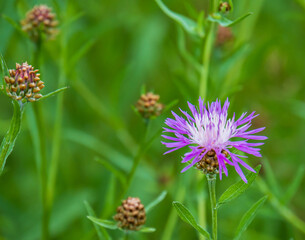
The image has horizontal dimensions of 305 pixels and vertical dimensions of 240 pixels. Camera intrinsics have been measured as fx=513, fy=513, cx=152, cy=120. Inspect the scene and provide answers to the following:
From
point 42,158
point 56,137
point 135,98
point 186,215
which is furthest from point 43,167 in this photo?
point 135,98

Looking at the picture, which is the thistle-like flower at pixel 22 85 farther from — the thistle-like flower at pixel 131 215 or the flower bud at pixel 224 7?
the flower bud at pixel 224 7

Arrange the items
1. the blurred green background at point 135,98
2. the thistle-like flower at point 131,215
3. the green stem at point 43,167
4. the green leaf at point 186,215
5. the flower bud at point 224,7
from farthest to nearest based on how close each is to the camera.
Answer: the blurred green background at point 135,98, the green stem at point 43,167, the flower bud at point 224,7, the thistle-like flower at point 131,215, the green leaf at point 186,215

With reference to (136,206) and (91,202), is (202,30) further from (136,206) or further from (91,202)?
(91,202)

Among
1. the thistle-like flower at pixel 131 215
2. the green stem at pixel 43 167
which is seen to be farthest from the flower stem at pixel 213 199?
the green stem at pixel 43 167

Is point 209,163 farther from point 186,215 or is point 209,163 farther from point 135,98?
point 135,98

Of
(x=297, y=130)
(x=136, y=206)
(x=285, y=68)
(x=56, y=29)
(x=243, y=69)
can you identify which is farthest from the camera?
(x=285, y=68)

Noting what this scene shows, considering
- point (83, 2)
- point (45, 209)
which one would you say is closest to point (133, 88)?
point (83, 2)
